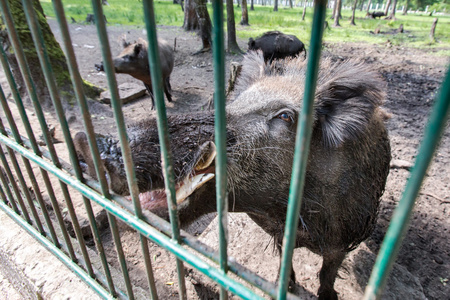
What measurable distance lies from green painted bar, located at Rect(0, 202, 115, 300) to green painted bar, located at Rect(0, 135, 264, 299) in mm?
709

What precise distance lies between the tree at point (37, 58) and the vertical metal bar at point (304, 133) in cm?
518

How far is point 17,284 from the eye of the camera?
245 cm

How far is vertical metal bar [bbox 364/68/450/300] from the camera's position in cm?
51

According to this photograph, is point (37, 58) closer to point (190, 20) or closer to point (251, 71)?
point (251, 71)

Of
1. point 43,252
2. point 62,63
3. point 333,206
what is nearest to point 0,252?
point 43,252

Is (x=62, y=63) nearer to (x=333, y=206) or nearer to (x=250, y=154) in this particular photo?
(x=250, y=154)

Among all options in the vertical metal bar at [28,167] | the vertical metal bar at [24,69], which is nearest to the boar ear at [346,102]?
the vertical metal bar at [24,69]

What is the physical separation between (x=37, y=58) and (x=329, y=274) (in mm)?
5646

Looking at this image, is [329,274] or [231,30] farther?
[231,30]

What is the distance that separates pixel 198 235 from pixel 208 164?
205 cm

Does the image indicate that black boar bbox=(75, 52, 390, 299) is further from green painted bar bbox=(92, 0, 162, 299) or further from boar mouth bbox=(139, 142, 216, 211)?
green painted bar bbox=(92, 0, 162, 299)

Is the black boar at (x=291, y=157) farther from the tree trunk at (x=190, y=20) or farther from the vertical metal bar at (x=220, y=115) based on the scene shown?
the tree trunk at (x=190, y=20)

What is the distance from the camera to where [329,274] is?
8.09 ft

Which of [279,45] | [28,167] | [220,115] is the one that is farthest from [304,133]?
[279,45]
